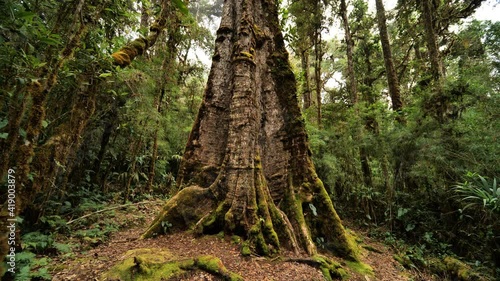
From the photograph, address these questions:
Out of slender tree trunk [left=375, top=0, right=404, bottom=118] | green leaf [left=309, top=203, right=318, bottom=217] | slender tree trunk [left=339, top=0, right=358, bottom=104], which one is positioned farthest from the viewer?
slender tree trunk [left=339, top=0, right=358, bottom=104]

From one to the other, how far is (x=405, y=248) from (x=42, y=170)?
734 cm

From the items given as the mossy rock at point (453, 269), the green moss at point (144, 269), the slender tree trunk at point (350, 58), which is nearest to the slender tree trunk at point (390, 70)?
the slender tree trunk at point (350, 58)

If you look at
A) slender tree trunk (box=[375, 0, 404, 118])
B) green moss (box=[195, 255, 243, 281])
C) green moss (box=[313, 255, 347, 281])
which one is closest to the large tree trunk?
green moss (box=[313, 255, 347, 281])

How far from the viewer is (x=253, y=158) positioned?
14.5ft

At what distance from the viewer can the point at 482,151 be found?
5.32 m

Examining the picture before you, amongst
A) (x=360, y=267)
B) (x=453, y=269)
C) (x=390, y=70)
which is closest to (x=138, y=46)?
(x=360, y=267)

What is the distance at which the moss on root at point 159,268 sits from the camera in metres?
2.87

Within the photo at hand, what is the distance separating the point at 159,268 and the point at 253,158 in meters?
2.22

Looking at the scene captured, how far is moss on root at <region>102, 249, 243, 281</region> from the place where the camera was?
9.43 feet

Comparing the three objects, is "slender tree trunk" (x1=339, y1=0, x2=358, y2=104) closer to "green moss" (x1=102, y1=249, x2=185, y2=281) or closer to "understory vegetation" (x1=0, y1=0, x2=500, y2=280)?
"understory vegetation" (x1=0, y1=0, x2=500, y2=280)

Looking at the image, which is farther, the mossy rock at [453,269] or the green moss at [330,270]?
the mossy rock at [453,269]

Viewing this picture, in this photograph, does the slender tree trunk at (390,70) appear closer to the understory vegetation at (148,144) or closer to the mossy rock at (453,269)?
the understory vegetation at (148,144)

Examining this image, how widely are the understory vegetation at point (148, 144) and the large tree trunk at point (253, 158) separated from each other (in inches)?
18.1

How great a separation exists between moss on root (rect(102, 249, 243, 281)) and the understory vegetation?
2.75 feet
